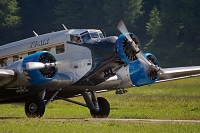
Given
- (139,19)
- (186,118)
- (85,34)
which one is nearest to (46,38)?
(85,34)

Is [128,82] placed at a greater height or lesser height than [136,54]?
lesser

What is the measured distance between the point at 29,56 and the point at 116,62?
142 inches

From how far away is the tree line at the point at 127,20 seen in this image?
87.4m

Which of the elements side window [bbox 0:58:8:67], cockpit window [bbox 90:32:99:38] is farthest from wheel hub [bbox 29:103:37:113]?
cockpit window [bbox 90:32:99:38]

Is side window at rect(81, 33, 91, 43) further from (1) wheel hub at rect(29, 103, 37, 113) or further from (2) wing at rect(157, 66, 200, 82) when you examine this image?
(2) wing at rect(157, 66, 200, 82)

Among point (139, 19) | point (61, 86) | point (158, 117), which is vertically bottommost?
point (139, 19)

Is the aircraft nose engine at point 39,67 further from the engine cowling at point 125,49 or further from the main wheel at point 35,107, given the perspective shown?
the engine cowling at point 125,49

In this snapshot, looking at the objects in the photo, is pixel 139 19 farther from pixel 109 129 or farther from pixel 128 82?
pixel 109 129

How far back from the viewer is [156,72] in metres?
31.0

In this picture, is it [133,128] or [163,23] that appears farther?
[163,23]

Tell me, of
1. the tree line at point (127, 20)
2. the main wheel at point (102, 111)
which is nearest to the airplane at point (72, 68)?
the main wheel at point (102, 111)

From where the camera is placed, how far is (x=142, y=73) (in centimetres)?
3106

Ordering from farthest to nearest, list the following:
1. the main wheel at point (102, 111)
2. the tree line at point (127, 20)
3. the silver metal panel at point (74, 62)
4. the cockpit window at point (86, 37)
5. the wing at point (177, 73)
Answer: the tree line at point (127, 20)
the wing at point (177, 73)
the main wheel at point (102, 111)
the cockpit window at point (86, 37)
the silver metal panel at point (74, 62)

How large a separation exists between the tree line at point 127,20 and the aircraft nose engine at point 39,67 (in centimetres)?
5201
